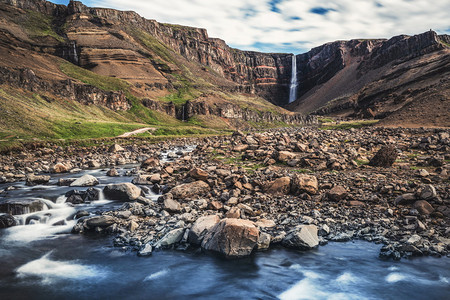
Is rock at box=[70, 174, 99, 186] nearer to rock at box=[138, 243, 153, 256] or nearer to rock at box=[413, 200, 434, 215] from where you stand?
rock at box=[138, 243, 153, 256]

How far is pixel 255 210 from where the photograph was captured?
18.0 m

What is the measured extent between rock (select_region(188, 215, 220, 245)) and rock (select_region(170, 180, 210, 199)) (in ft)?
21.7

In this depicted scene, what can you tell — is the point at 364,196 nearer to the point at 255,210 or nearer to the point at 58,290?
the point at 255,210

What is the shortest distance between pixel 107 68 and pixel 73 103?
235ft

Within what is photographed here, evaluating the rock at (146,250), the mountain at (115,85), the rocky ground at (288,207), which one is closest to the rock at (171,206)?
the rocky ground at (288,207)

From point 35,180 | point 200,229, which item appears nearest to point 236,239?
point 200,229

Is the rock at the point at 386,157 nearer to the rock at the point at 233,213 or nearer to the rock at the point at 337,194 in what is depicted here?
the rock at the point at 337,194

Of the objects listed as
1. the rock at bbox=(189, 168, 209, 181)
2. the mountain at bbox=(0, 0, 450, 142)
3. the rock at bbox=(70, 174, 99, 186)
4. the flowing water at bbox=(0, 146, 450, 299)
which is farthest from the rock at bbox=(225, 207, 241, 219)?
the mountain at bbox=(0, 0, 450, 142)

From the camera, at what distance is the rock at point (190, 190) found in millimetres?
21375

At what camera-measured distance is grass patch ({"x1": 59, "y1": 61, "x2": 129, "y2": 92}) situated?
127 metres

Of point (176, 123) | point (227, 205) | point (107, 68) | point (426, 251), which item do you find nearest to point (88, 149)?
point (227, 205)

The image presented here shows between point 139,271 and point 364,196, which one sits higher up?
point 364,196

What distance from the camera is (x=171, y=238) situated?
14.2m

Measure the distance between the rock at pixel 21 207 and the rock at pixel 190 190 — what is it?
9245mm
